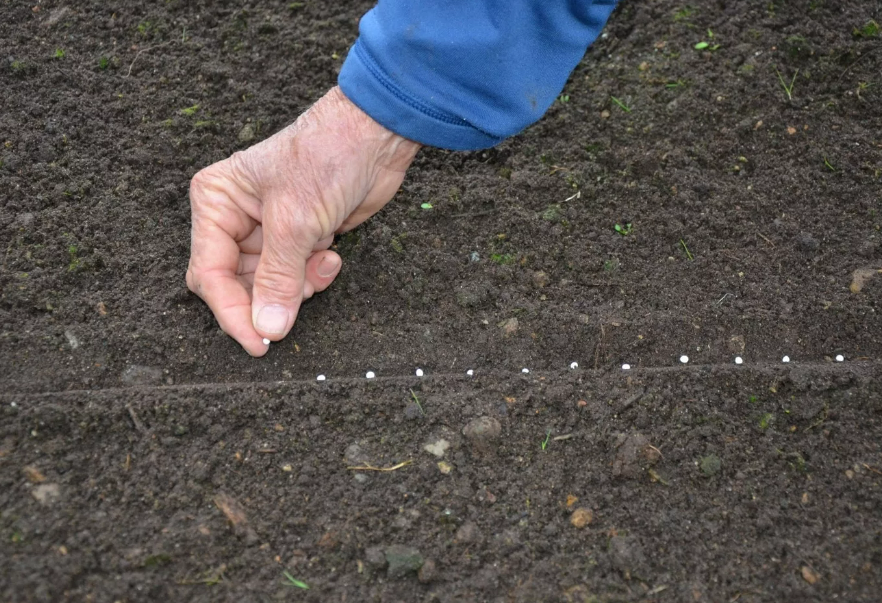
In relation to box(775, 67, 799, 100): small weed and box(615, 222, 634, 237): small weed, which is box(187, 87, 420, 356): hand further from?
box(775, 67, 799, 100): small weed

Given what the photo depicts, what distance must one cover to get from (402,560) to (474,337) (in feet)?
2.44

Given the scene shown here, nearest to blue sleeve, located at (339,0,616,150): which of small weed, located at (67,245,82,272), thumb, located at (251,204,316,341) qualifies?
thumb, located at (251,204,316,341)

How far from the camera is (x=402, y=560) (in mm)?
1869

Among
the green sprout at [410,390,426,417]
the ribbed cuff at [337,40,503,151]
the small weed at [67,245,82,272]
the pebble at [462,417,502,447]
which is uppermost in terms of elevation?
the ribbed cuff at [337,40,503,151]

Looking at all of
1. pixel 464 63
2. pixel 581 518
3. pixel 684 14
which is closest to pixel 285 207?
pixel 464 63

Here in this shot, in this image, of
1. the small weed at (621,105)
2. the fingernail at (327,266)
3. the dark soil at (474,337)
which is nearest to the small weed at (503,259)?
the dark soil at (474,337)

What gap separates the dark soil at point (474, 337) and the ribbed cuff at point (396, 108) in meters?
0.54

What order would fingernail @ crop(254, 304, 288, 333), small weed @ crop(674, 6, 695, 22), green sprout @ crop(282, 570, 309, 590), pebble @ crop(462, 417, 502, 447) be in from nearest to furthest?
green sprout @ crop(282, 570, 309, 590) < pebble @ crop(462, 417, 502, 447) < fingernail @ crop(254, 304, 288, 333) < small weed @ crop(674, 6, 695, 22)

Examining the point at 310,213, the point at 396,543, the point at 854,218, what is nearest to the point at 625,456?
the point at 396,543

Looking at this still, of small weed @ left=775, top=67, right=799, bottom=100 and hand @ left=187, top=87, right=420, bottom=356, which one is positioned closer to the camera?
hand @ left=187, top=87, right=420, bottom=356

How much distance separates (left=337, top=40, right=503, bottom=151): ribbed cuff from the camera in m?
1.98

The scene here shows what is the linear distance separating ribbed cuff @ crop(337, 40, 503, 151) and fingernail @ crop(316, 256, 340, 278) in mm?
502

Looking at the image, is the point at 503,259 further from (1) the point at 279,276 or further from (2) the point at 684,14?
(2) the point at 684,14

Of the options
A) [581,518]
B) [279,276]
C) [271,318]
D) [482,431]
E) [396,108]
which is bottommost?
[581,518]
